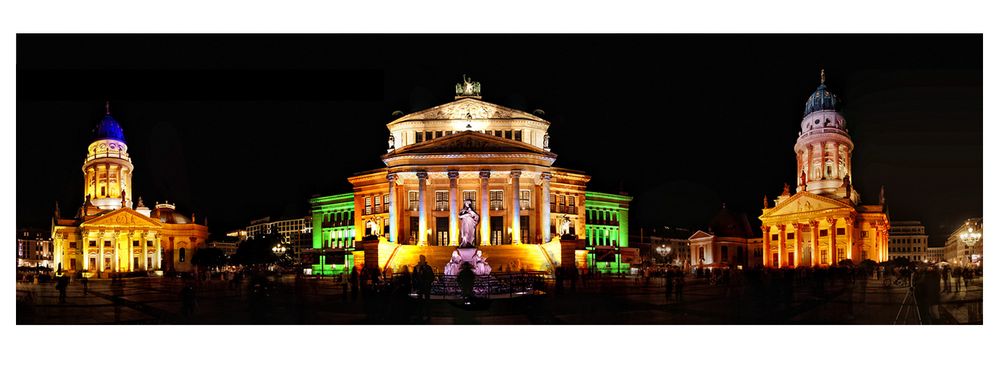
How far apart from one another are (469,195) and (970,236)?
33496 millimetres

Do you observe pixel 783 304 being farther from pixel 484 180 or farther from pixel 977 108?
pixel 484 180

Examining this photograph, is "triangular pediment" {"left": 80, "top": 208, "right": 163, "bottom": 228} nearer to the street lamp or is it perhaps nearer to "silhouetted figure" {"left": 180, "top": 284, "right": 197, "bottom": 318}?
"silhouetted figure" {"left": 180, "top": 284, "right": 197, "bottom": 318}

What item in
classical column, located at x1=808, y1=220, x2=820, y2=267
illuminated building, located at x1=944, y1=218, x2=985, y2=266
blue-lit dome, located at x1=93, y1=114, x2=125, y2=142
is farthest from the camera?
blue-lit dome, located at x1=93, y1=114, x2=125, y2=142

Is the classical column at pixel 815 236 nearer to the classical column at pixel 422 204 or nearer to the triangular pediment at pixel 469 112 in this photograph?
the triangular pediment at pixel 469 112

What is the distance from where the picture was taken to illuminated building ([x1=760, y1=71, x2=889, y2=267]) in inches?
2484

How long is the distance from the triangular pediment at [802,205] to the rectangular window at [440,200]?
25886 mm

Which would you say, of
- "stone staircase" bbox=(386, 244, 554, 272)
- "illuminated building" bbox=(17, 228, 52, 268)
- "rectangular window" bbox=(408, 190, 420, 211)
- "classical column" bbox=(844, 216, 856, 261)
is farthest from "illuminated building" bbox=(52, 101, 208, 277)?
"classical column" bbox=(844, 216, 856, 261)

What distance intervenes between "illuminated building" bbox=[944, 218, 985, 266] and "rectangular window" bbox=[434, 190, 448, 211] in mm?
33573

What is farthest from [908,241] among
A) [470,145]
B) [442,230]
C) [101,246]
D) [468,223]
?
[101,246]

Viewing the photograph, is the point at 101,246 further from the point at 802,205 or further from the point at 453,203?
the point at 802,205

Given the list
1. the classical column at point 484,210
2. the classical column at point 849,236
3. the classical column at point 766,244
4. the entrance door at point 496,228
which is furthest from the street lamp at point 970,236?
the classical column at point 766,244

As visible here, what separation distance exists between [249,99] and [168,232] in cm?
4208

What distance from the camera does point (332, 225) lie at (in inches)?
2943

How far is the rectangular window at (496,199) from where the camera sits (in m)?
62.0
